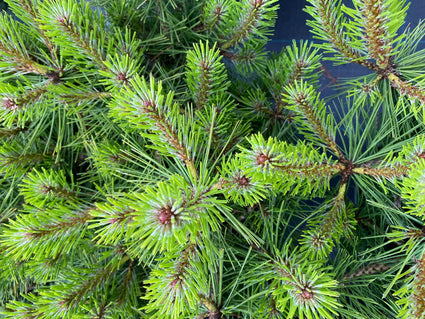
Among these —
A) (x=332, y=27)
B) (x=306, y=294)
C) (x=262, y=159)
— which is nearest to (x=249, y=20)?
(x=332, y=27)

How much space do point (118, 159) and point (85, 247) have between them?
12cm

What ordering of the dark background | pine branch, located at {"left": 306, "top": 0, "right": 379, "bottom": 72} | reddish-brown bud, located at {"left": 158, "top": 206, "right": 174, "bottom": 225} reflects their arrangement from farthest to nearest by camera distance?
the dark background, pine branch, located at {"left": 306, "top": 0, "right": 379, "bottom": 72}, reddish-brown bud, located at {"left": 158, "top": 206, "right": 174, "bottom": 225}

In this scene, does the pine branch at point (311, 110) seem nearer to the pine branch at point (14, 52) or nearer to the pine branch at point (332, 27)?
the pine branch at point (332, 27)

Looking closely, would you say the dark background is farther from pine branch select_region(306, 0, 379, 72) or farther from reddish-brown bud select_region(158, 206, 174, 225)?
reddish-brown bud select_region(158, 206, 174, 225)

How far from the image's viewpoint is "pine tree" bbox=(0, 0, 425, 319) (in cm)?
31

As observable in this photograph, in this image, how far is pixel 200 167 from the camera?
321 millimetres

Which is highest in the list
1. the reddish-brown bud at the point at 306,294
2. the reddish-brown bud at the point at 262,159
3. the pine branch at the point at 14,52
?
the pine branch at the point at 14,52

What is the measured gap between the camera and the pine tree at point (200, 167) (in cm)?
31

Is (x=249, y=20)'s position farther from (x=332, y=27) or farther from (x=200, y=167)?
(x=200, y=167)

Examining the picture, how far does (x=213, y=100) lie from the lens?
0.44 meters

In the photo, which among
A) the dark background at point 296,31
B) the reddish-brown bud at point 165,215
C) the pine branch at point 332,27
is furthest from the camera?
the dark background at point 296,31

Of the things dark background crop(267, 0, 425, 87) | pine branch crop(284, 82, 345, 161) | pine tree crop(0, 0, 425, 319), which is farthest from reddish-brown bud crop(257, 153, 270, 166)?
dark background crop(267, 0, 425, 87)

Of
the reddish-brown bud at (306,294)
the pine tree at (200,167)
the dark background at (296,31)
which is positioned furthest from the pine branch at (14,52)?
the dark background at (296,31)

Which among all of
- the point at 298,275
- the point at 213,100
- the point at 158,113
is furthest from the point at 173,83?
→ the point at 298,275
